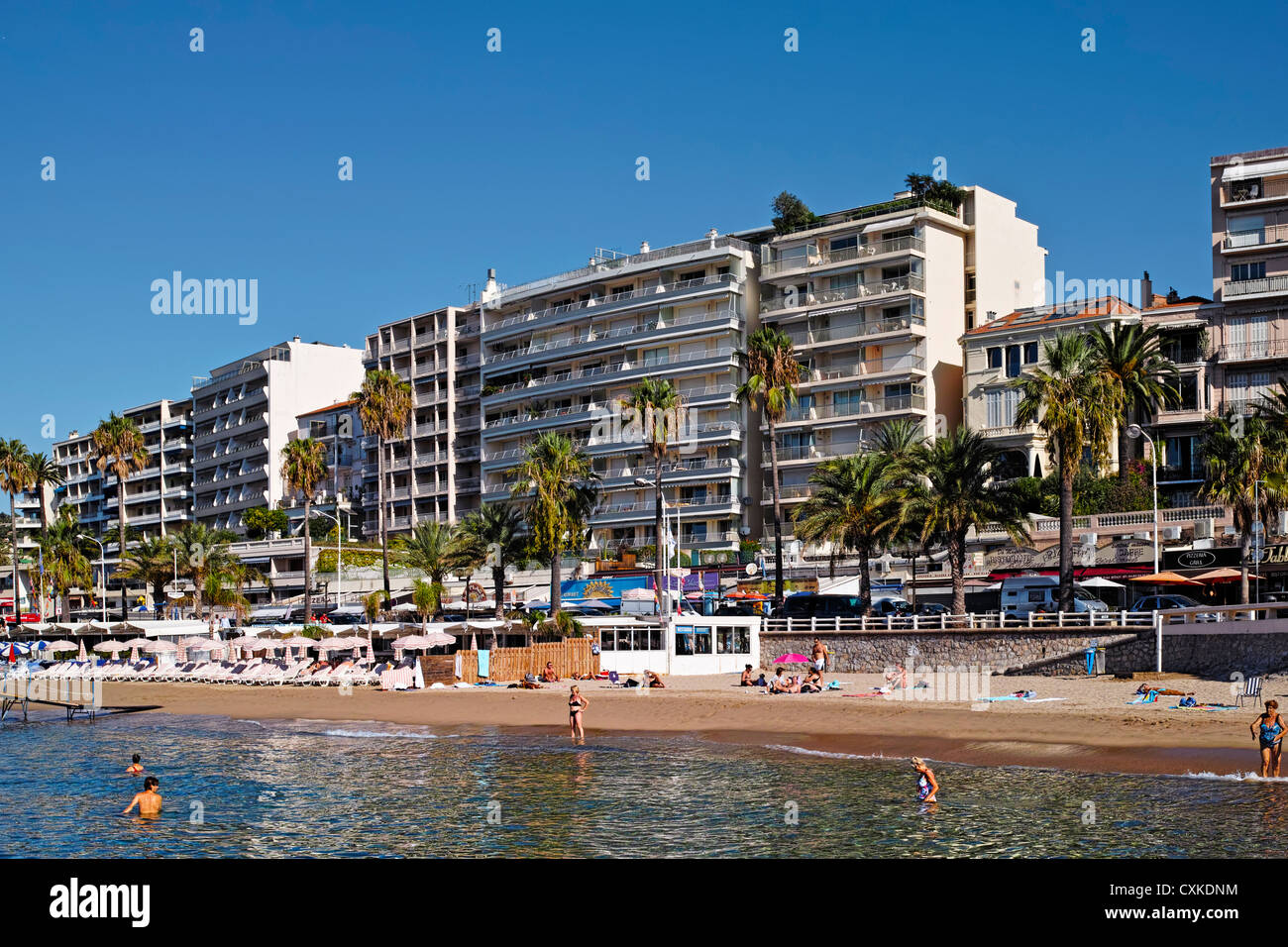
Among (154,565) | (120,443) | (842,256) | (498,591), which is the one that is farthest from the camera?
(120,443)

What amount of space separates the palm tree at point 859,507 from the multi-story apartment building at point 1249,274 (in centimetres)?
2511

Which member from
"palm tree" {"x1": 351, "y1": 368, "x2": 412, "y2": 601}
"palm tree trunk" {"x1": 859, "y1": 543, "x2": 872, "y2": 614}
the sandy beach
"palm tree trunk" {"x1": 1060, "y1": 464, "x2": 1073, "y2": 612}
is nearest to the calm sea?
the sandy beach

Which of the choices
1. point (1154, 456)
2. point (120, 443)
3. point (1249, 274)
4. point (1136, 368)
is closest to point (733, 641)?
point (1154, 456)

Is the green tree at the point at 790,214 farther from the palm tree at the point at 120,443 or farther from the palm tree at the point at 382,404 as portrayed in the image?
the palm tree at the point at 120,443

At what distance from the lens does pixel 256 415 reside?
401 ft

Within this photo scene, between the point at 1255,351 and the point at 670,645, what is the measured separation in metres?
39.2

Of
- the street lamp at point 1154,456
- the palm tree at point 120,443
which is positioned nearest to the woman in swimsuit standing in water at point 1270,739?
the street lamp at point 1154,456

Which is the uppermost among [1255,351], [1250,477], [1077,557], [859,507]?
[1255,351]

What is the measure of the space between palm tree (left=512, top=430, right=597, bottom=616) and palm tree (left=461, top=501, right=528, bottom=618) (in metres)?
3.43

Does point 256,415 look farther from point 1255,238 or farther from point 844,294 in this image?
point 1255,238

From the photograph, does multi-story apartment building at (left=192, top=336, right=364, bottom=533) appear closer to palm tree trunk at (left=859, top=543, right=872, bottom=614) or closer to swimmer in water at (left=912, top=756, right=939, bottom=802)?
palm tree trunk at (left=859, top=543, right=872, bottom=614)
